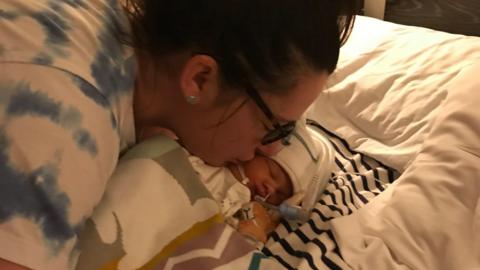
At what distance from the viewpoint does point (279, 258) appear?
1028 millimetres

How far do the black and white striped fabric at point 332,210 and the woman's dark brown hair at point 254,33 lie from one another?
12.3 inches

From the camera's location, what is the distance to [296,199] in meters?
1.18

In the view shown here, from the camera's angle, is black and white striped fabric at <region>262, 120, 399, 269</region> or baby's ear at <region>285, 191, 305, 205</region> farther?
baby's ear at <region>285, 191, 305, 205</region>

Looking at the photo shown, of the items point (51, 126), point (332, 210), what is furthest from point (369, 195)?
point (51, 126)

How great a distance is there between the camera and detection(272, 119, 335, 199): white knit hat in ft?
3.89

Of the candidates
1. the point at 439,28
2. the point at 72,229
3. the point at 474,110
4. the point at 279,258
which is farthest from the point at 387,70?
the point at 439,28

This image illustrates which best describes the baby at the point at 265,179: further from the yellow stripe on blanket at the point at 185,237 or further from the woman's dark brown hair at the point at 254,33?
the woman's dark brown hair at the point at 254,33

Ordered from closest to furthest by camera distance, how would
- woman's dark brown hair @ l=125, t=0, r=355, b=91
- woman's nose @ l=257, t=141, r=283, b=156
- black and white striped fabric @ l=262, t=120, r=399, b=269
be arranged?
woman's dark brown hair @ l=125, t=0, r=355, b=91
black and white striped fabric @ l=262, t=120, r=399, b=269
woman's nose @ l=257, t=141, r=283, b=156

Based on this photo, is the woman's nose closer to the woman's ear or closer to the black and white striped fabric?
the black and white striped fabric

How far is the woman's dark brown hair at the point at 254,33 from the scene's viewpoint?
Answer: 0.80 meters

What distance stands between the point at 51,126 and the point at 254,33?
0.95ft

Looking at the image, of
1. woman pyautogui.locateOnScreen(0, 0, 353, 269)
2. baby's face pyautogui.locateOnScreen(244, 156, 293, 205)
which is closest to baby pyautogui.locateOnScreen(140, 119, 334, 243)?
baby's face pyautogui.locateOnScreen(244, 156, 293, 205)

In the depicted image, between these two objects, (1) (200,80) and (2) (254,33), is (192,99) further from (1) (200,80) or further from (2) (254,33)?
(2) (254,33)

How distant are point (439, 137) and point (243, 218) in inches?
15.8
